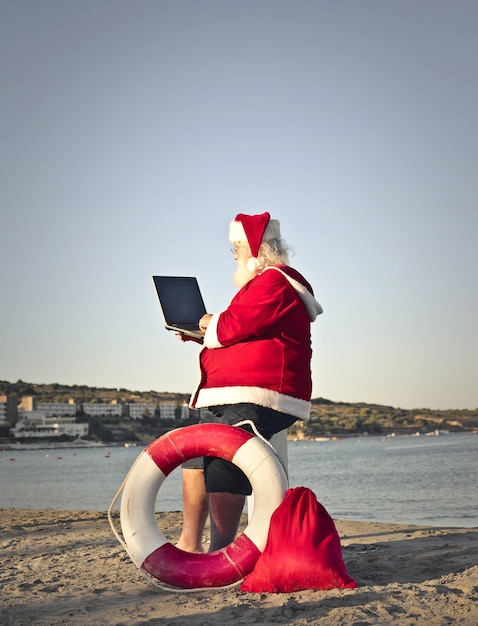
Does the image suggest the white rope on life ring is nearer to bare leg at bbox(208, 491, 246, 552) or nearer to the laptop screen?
bare leg at bbox(208, 491, 246, 552)

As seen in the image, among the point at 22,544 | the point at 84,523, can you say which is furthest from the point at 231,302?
the point at 84,523

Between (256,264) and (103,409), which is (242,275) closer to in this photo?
(256,264)

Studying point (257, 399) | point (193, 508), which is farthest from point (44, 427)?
point (257, 399)

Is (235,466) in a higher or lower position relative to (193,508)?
higher

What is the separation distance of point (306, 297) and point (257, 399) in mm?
539

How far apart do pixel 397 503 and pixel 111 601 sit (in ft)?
42.1

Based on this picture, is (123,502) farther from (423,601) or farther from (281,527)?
(423,601)

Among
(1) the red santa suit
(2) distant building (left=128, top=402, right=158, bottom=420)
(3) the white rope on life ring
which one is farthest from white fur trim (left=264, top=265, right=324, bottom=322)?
(2) distant building (left=128, top=402, right=158, bottom=420)

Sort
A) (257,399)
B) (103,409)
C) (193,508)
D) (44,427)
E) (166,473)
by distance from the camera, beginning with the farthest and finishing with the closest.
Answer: (103,409) → (44,427) → (193,508) → (166,473) → (257,399)

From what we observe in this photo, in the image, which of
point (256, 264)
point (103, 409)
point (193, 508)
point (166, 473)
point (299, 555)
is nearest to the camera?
point (299, 555)

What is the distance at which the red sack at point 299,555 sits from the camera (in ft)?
10.3

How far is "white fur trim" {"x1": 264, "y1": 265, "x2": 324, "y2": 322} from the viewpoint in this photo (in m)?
3.53

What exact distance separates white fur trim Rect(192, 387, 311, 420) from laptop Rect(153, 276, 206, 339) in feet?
1.07

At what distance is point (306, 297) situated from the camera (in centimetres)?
357
